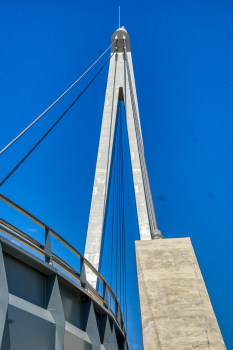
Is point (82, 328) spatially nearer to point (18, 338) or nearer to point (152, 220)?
point (18, 338)

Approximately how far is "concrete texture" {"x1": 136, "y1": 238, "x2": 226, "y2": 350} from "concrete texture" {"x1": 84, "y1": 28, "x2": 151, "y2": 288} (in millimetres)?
6326

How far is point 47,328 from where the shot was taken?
443 cm

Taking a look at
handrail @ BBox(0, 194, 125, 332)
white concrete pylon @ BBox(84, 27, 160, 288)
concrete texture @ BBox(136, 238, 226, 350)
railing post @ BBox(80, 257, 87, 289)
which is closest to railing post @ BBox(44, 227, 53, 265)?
handrail @ BBox(0, 194, 125, 332)

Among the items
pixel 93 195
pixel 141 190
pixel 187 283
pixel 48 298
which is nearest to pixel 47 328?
pixel 48 298

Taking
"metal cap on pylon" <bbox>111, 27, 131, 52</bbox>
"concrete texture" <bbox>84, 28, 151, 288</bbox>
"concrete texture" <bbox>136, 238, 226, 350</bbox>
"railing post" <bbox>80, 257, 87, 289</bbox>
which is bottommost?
"concrete texture" <bbox>136, 238, 226, 350</bbox>

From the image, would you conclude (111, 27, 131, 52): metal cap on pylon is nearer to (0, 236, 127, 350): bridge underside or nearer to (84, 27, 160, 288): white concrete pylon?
(84, 27, 160, 288): white concrete pylon

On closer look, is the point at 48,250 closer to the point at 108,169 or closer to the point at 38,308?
the point at 38,308

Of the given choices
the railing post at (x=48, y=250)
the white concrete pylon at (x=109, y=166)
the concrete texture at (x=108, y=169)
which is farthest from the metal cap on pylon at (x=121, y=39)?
the railing post at (x=48, y=250)

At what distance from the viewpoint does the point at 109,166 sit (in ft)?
47.0

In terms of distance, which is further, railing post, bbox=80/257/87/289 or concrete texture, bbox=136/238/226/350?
railing post, bbox=80/257/87/289

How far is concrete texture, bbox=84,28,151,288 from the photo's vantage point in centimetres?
1225

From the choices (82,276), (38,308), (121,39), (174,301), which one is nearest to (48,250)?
(38,308)

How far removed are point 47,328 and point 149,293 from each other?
4.58ft

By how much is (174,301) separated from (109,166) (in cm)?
1034
